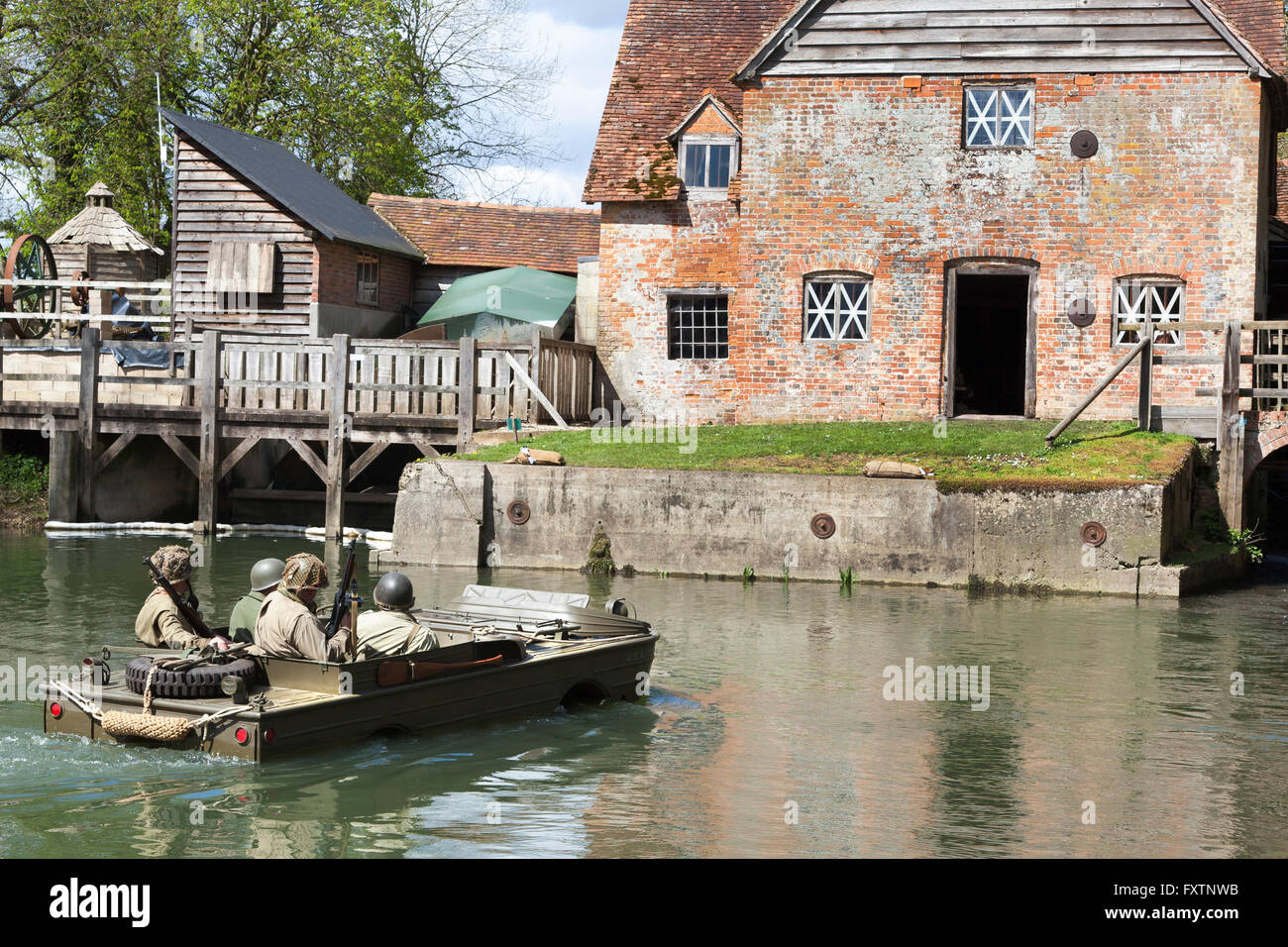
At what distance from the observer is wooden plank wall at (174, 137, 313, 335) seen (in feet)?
98.1

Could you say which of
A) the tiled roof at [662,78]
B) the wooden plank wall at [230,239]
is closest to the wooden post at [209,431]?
the wooden plank wall at [230,239]

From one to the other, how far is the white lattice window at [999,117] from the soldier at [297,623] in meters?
18.1

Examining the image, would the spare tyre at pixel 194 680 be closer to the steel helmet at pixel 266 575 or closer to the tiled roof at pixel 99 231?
the steel helmet at pixel 266 575

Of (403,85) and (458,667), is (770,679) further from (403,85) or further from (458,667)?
(403,85)

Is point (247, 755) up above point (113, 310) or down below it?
below

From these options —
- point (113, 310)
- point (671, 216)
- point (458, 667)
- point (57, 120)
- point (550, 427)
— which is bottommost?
point (458, 667)

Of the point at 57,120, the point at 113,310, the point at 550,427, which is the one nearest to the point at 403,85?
the point at 57,120

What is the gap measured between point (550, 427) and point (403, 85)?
76.7ft

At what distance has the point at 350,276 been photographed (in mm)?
30875

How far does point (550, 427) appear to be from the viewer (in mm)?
24078

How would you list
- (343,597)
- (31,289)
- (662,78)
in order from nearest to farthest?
(343,597)
(662,78)
(31,289)

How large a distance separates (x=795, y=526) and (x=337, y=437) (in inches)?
346
